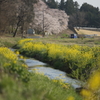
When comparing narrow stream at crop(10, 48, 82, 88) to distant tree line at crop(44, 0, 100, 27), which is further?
distant tree line at crop(44, 0, 100, 27)

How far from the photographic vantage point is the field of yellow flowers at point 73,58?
10.1 m

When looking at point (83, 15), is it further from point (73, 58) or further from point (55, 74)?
point (55, 74)

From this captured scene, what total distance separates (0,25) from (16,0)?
6.21 m

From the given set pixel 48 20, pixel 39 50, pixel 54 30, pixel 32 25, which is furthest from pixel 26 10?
pixel 39 50

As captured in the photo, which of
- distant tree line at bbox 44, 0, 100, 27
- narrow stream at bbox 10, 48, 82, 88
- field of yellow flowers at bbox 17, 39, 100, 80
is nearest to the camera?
narrow stream at bbox 10, 48, 82, 88

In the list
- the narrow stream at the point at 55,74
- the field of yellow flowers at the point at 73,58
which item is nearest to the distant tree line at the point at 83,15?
the field of yellow flowers at the point at 73,58

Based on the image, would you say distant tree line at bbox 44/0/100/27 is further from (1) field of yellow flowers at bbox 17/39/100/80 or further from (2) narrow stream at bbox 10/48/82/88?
(2) narrow stream at bbox 10/48/82/88

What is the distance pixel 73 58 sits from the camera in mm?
12805

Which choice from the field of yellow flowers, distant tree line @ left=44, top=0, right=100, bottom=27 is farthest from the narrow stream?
distant tree line @ left=44, top=0, right=100, bottom=27

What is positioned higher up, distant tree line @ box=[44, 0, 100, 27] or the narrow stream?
distant tree line @ box=[44, 0, 100, 27]

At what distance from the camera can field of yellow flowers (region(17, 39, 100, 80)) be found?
10078 mm

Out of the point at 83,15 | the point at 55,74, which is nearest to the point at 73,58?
the point at 55,74

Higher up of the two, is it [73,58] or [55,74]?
[73,58]

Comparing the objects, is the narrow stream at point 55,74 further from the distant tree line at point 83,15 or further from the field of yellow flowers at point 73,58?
the distant tree line at point 83,15
